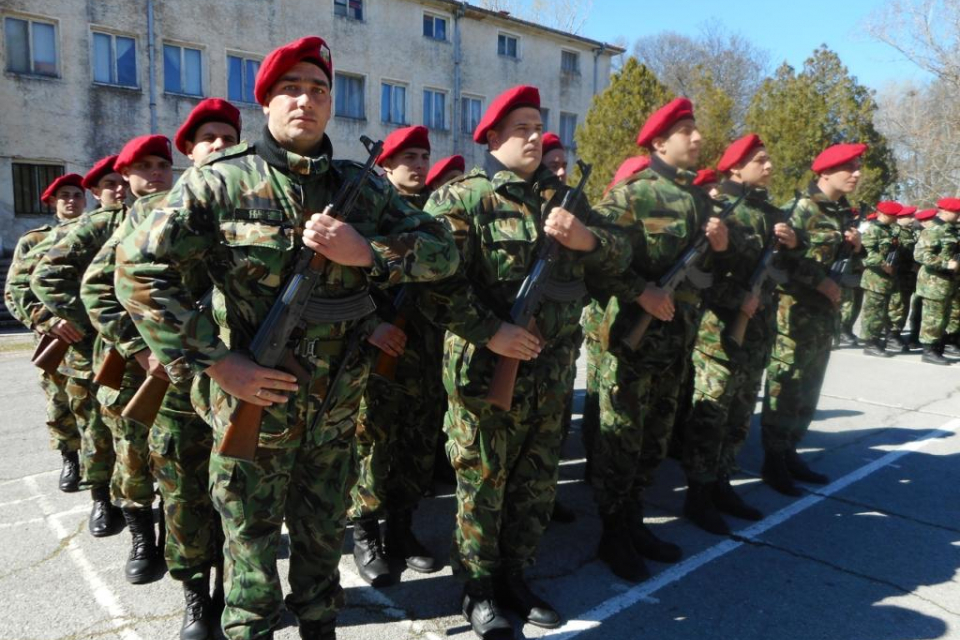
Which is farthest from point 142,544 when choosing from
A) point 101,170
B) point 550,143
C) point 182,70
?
point 182,70

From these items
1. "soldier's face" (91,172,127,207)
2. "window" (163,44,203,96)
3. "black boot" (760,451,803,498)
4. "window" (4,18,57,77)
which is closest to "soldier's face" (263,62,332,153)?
"soldier's face" (91,172,127,207)

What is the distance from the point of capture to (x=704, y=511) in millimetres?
4195

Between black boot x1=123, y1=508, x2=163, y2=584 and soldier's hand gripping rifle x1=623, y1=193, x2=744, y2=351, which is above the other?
soldier's hand gripping rifle x1=623, y1=193, x2=744, y2=351

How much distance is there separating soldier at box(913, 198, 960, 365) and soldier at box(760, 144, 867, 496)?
223 inches

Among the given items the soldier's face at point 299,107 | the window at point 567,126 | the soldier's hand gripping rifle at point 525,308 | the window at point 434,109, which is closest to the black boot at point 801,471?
the soldier's hand gripping rifle at point 525,308

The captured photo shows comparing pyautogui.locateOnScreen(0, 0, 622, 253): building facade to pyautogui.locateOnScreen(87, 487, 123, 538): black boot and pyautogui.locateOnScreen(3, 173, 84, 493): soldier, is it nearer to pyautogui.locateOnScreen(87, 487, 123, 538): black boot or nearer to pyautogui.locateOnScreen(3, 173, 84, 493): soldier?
pyautogui.locateOnScreen(3, 173, 84, 493): soldier

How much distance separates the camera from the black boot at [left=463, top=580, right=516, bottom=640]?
2977 millimetres

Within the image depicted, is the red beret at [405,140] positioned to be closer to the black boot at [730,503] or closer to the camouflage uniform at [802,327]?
the camouflage uniform at [802,327]

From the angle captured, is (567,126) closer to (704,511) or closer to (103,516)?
(704,511)

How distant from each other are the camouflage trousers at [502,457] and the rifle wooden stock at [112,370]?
4.94 feet

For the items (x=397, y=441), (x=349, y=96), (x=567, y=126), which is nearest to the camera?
(x=397, y=441)

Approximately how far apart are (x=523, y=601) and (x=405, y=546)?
32.2 inches

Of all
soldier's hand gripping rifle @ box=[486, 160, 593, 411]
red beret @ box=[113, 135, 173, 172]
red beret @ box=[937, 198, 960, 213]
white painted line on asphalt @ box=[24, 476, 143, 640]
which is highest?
red beret @ box=[937, 198, 960, 213]

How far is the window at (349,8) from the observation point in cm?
1947
